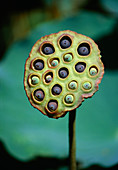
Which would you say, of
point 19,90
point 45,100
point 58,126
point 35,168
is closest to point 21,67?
point 19,90

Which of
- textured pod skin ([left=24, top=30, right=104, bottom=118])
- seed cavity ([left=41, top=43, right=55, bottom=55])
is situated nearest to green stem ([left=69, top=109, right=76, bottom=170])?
textured pod skin ([left=24, top=30, right=104, bottom=118])

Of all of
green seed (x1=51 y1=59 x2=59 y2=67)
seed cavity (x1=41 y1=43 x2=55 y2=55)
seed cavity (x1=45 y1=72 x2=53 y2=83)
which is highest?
seed cavity (x1=41 y1=43 x2=55 y2=55)

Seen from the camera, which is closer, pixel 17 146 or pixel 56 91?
pixel 56 91

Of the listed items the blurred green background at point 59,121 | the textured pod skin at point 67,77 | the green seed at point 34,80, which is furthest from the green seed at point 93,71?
the blurred green background at point 59,121

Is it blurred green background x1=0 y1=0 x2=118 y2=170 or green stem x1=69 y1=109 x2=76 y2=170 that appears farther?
blurred green background x1=0 y1=0 x2=118 y2=170

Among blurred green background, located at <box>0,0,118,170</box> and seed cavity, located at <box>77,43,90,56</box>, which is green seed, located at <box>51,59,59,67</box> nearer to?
seed cavity, located at <box>77,43,90,56</box>

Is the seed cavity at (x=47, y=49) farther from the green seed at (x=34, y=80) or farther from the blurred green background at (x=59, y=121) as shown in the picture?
the blurred green background at (x=59, y=121)

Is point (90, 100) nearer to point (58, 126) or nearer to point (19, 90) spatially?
point (58, 126)
